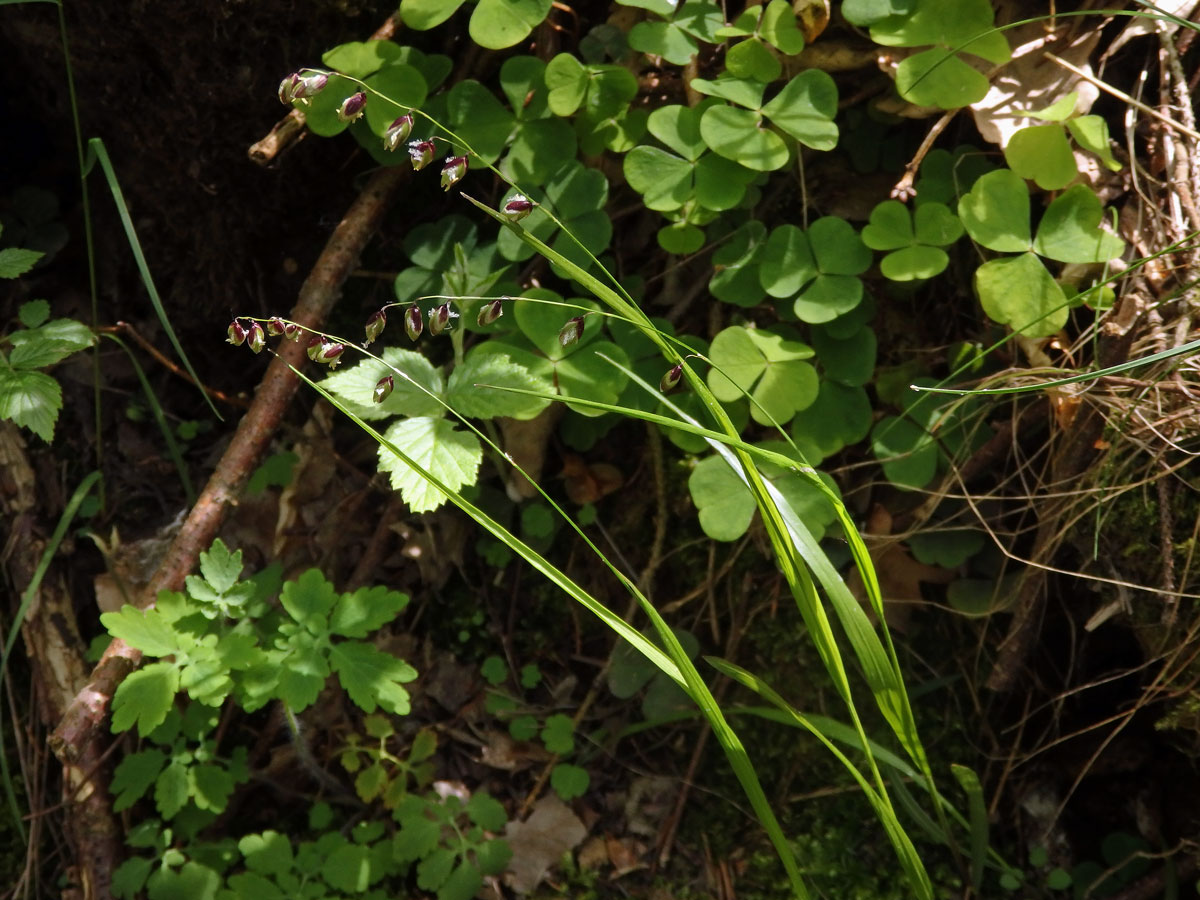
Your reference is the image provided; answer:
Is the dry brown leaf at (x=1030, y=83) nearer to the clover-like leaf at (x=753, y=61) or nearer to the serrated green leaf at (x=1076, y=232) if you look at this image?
the serrated green leaf at (x=1076, y=232)

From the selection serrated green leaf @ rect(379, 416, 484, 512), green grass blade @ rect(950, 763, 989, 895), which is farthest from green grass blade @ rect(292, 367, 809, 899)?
green grass blade @ rect(950, 763, 989, 895)

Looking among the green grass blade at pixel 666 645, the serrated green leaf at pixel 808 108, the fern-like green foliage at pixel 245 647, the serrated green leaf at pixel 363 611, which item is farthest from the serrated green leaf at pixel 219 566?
the serrated green leaf at pixel 808 108

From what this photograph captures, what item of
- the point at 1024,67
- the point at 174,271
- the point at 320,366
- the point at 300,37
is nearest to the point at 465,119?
the point at 300,37

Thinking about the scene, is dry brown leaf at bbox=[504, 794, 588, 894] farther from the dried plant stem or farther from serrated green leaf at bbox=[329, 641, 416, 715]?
the dried plant stem

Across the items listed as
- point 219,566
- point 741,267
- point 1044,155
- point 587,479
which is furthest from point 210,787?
point 1044,155

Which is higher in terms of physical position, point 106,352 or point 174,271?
point 174,271

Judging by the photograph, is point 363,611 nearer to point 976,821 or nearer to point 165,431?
point 165,431

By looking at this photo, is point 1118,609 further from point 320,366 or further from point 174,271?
point 174,271
